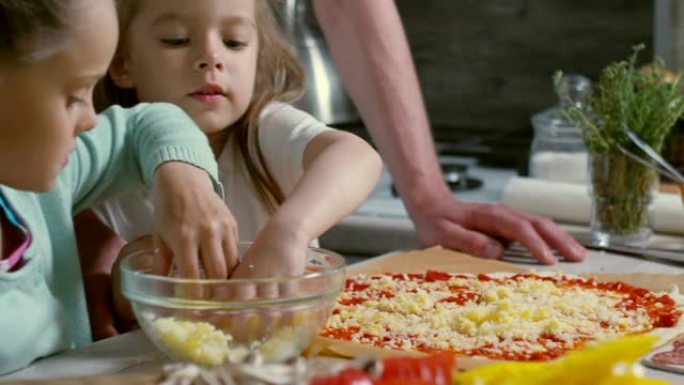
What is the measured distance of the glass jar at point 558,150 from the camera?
8.13 feet

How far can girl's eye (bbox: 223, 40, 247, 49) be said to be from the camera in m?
1.69

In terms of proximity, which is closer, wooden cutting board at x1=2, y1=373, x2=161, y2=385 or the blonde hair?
wooden cutting board at x1=2, y1=373, x2=161, y2=385

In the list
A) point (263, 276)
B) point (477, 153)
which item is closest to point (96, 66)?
point (263, 276)

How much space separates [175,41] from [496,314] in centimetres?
60

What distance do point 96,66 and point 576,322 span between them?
58cm

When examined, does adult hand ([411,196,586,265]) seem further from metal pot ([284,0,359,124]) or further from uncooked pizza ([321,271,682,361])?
metal pot ([284,0,359,124])

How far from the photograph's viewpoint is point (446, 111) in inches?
136

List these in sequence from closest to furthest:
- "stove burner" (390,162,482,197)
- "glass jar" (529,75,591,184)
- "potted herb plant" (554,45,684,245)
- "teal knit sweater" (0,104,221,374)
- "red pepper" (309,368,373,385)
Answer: "red pepper" (309,368,373,385), "teal knit sweater" (0,104,221,374), "potted herb plant" (554,45,684,245), "glass jar" (529,75,591,184), "stove burner" (390,162,482,197)

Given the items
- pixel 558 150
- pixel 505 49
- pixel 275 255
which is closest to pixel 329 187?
pixel 275 255

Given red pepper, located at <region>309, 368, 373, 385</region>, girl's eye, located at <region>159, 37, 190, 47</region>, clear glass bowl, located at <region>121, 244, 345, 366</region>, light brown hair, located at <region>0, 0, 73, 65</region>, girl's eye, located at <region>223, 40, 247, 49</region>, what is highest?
light brown hair, located at <region>0, 0, 73, 65</region>

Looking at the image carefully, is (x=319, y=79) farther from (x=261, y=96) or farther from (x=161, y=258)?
(x=161, y=258)

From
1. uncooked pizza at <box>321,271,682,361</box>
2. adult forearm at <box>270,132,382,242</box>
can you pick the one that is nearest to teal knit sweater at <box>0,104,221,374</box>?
adult forearm at <box>270,132,382,242</box>

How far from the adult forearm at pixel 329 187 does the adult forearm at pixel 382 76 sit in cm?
49

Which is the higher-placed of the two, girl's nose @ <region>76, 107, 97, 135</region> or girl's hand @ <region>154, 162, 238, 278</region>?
girl's nose @ <region>76, 107, 97, 135</region>
